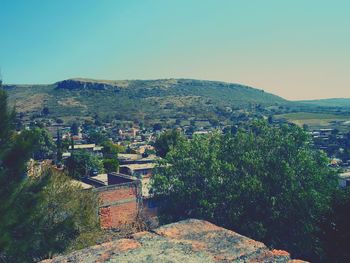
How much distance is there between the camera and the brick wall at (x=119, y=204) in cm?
2030

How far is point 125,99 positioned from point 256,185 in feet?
447

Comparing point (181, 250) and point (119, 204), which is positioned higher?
point (181, 250)

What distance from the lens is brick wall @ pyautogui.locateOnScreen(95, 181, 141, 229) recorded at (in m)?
20.3

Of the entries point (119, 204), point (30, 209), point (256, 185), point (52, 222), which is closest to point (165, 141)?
point (119, 204)

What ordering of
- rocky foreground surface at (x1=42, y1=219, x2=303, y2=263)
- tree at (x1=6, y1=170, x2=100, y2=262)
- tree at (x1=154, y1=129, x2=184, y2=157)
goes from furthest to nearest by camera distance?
tree at (x1=154, y1=129, x2=184, y2=157) → tree at (x1=6, y1=170, x2=100, y2=262) → rocky foreground surface at (x1=42, y1=219, x2=303, y2=263)

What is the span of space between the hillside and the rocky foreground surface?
120 metres

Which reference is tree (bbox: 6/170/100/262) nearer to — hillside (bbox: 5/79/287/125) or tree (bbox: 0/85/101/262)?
tree (bbox: 0/85/101/262)

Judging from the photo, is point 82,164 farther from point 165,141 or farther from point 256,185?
point 256,185

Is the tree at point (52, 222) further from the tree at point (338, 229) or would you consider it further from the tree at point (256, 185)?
the tree at point (338, 229)

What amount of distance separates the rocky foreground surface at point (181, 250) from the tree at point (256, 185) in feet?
40.7

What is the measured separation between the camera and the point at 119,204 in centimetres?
2136

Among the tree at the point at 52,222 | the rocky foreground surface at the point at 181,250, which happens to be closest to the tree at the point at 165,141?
the tree at the point at 52,222

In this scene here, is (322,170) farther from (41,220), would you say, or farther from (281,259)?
(281,259)

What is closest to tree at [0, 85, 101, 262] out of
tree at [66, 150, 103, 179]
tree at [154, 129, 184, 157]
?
tree at [66, 150, 103, 179]
